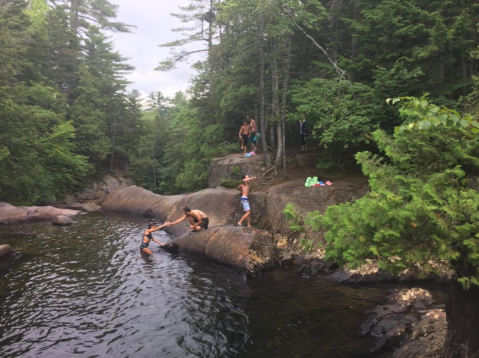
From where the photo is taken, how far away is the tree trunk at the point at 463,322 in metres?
3.88

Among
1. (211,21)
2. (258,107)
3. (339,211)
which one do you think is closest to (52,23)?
(211,21)

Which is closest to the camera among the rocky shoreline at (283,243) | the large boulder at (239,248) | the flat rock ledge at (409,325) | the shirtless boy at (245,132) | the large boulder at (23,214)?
the flat rock ledge at (409,325)

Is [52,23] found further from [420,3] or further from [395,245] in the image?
[395,245]

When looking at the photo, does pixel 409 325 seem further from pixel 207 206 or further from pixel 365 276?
pixel 207 206

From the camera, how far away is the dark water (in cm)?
562

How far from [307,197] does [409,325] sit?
6.78 meters

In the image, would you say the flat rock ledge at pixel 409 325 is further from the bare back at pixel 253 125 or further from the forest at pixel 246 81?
the bare back at pixel 253 125

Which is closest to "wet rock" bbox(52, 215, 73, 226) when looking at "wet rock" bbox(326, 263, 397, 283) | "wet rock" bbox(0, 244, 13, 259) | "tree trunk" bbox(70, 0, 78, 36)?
"wet rock" bbox(0, 244, 13, 259)

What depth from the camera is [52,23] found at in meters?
27.7

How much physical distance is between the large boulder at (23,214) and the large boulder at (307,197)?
1291cm

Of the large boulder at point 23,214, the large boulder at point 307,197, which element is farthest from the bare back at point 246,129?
the large boulder at point 23,214

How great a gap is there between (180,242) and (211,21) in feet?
69.3

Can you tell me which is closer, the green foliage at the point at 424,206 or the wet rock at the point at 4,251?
the green foliage at the point at 424,206

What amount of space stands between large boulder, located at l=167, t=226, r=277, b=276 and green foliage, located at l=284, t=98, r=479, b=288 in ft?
18.3
